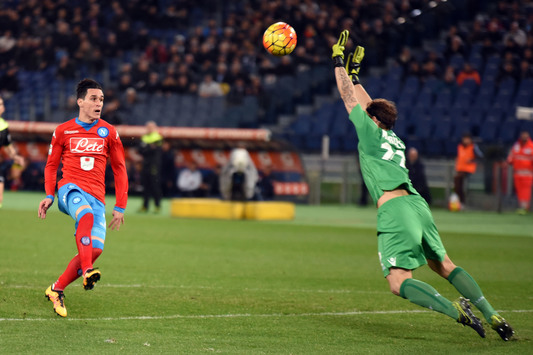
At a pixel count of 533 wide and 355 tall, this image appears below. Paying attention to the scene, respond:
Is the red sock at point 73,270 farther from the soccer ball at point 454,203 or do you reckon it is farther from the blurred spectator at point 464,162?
the soccer ball at point 454,203

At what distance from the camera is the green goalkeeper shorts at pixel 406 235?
23.5 feet

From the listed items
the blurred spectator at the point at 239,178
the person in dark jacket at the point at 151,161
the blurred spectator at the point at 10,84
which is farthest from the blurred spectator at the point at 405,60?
Result: the blurred spectator at the point at 10,84

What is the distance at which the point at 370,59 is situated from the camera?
1280 inches

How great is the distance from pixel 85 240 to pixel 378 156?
106 inches

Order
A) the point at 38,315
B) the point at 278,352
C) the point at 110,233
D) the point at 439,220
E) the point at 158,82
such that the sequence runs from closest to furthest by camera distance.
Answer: the point at 278,352 < the point at 38,315 < the point at 110,233 < the point at 439,220 < the point at 158,82

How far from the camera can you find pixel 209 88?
3256 centimetres

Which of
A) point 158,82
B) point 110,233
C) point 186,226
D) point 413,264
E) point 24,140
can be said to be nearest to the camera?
point 413,264

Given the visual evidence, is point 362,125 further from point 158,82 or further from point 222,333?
point 158,82

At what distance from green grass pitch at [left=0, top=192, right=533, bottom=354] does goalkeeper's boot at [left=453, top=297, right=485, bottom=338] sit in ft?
0.53

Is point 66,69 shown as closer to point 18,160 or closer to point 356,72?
point 18,160

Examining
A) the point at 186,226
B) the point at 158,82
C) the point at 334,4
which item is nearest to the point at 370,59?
the point at 334,4

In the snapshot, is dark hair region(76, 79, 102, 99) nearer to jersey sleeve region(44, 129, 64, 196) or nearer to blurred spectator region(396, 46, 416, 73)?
jersey sleeve region(44, 129, 64, 196)

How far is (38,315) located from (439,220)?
55.5ft

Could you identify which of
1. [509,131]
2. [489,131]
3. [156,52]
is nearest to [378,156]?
[509,131]
